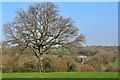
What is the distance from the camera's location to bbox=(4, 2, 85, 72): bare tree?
42.3 feet

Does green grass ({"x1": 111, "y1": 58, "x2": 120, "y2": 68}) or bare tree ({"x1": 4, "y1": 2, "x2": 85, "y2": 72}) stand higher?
bare tree ({"x1": 4, "y1": 2, "x2": 85, "y2": 72})

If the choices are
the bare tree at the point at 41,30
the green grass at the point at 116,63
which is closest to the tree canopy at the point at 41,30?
the bare tree at the point at 41,30

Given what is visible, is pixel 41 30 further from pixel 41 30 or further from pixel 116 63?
pixel 116 63

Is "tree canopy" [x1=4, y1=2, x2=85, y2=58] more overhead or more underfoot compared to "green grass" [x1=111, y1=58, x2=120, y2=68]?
more overhead

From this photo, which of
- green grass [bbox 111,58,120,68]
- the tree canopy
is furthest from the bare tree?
→ green grass [bbox 111,58,120,68]

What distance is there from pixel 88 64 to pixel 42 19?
3567mm

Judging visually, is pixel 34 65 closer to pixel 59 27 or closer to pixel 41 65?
pixel 41 65

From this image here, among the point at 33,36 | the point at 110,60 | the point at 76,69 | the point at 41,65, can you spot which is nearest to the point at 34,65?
the point at 41,65

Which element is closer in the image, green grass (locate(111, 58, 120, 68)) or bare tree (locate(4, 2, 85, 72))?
green grass (locate(111, 58, 120, 68))

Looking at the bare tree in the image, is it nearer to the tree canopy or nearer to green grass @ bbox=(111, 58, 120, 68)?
the tree canopy

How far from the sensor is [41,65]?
513 inches

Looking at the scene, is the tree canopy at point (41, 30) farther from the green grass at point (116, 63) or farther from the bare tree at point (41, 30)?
the green grass at point (116, 63)

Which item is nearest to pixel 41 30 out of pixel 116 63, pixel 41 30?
pixel 41 30

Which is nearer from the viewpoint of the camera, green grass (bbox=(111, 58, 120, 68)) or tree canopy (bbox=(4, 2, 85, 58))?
green grass (bbox=(111, 58, 120, 68))
